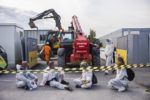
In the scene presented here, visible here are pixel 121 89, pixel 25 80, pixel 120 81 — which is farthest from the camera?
pixel 25 80

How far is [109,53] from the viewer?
19.8 m

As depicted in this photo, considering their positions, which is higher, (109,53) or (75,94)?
(109,53)

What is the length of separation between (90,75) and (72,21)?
1160cm

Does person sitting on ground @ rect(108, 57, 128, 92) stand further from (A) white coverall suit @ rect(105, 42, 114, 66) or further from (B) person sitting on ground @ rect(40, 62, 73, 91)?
(A) white coverall suit @ rect(105, 42, 114, 66)

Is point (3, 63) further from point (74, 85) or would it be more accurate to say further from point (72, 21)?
point (72, 21)

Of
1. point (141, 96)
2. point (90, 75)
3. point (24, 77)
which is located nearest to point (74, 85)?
point (90, 75)

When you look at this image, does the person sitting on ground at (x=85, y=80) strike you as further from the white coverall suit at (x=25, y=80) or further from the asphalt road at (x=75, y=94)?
the white coverall suit at (x=25, y=80)

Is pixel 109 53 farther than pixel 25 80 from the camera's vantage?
Yes

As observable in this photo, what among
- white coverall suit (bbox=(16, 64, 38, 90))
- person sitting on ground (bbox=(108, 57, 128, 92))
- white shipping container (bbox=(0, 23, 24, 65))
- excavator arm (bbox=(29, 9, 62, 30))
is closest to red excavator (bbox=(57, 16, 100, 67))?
white shipping container (bbox=(0, 23, 24, 65))

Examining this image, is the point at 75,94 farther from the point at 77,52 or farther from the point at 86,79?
the point at 77,52

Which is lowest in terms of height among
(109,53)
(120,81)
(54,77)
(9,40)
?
(120,81)

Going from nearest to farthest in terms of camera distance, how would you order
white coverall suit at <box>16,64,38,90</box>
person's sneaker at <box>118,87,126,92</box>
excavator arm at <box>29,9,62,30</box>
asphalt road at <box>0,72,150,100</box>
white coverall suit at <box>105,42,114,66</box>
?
asphalt road at <box>0,72,150,100</box>, person's sneaker at <box>118,87,126,92</box>, white coverall suit at <box>16,64,38,90</box>, white coverall suit at <box>105,42,114,66</box>, excavator arm at <box>29,9,62,30</box>

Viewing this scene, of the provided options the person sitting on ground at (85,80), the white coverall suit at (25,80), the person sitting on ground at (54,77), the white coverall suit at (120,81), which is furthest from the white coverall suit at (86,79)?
the white coverall suit at (25,80)

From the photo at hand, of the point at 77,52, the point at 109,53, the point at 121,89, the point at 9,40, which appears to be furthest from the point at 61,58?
the point at 121,89
